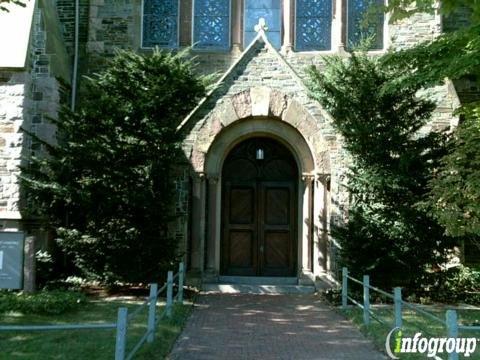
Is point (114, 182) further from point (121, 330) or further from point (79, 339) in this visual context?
point (121, 330)

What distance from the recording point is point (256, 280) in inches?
506

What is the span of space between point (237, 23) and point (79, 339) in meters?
9.72

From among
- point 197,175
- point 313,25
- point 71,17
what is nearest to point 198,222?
point 197,175

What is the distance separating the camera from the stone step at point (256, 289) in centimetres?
1205

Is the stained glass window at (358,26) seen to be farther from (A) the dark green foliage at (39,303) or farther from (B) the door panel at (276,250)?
(A) the dark green foliage at (39,303)

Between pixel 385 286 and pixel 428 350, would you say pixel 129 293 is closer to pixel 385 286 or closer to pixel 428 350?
pixel 385 286

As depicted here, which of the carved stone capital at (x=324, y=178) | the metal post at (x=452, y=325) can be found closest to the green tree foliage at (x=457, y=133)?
the carved stone capital at (x=324, y=178)

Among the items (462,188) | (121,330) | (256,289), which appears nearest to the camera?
(121,330)

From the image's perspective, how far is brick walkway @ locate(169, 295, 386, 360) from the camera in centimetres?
699

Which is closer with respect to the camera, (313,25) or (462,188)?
(462,188)

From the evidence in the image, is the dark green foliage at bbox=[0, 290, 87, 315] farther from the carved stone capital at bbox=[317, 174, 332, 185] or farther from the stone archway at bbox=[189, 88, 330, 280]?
the carved stone capital at bbox=[317, 174, 332, 185]

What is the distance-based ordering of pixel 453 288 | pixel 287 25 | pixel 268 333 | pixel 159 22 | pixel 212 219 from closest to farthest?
1. pixel 268 333
2. pixel 453 288
3. pixel 212 219
4. pixel 287 25
5. pixel 159 22

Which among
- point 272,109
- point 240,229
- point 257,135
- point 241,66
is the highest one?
point 241,66

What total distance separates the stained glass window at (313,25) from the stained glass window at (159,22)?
3.17 metres
